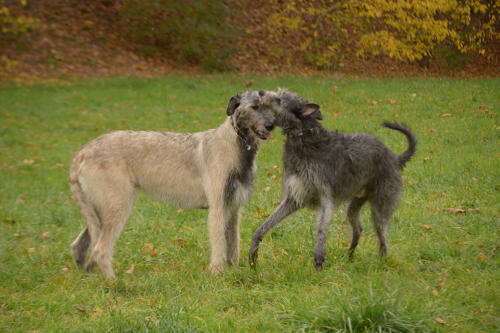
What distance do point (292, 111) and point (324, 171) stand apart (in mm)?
700

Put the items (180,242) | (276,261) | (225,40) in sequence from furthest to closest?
1. (225,40)
2. (180,242)
3. (276,261)

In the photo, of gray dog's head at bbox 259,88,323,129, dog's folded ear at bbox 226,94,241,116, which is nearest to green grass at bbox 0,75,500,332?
gray dog's head at bbox 259,88,323,129

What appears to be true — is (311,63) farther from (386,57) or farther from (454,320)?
(454,320)

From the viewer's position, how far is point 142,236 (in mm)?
6156

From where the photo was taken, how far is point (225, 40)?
738 inches

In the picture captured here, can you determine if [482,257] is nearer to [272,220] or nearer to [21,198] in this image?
[272,220]

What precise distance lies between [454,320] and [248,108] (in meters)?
2.76

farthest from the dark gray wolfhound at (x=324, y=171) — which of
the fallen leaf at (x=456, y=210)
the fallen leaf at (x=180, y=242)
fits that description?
the fallen leaf at (x=456, y=210)

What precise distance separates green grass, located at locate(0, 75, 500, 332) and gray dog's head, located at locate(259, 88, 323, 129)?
1.41 meters

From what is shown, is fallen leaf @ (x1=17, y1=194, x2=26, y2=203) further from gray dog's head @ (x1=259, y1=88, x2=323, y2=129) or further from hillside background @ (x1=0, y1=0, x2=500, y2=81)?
hillside background @ (x1=0, y1=0, x2=500, y2=81)

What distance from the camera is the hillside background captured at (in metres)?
17.1

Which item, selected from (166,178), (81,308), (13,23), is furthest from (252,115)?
(13,23)

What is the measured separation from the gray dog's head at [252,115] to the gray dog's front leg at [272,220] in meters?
0.76

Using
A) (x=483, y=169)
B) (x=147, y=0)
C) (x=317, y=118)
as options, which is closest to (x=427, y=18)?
(x=483, y=169)
